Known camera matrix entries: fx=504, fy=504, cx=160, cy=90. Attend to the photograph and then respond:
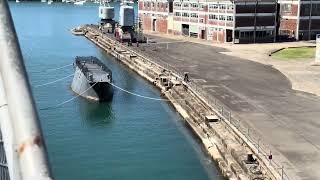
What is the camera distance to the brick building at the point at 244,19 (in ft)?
333

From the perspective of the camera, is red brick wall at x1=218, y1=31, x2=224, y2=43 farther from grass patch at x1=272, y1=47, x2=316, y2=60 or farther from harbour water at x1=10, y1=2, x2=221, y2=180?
harbour water at x1=10, y1=2, x2=221, y2=180

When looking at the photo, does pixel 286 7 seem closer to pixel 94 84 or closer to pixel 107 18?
pixel 107 18

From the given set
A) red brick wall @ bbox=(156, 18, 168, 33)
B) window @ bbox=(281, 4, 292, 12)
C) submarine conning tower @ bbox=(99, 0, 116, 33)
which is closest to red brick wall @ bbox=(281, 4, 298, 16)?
window @ bbox=(281, 4, 292, 12)

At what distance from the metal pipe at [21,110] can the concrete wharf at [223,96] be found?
2587 cm

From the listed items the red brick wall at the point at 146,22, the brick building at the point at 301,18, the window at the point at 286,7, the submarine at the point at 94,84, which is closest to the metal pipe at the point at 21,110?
the submarine at the point at 94,84

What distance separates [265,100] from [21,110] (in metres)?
49.6

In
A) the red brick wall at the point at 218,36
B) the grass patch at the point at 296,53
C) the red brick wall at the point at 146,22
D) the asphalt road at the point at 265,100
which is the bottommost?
the asphalt road at the point at 265,100

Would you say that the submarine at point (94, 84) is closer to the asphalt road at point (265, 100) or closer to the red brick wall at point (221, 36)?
the asphalt road at point (265, 100)

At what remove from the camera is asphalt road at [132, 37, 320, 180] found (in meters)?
35.8

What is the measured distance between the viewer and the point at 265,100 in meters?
54.0

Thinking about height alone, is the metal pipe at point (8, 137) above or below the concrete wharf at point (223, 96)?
above

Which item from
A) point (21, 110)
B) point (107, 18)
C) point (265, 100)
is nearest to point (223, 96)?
point (265, 100)

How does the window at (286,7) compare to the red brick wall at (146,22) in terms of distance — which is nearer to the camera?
the window at (286,7)

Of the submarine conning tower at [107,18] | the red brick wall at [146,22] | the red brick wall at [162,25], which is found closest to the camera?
Answer: the red brick wall at [162,25]
